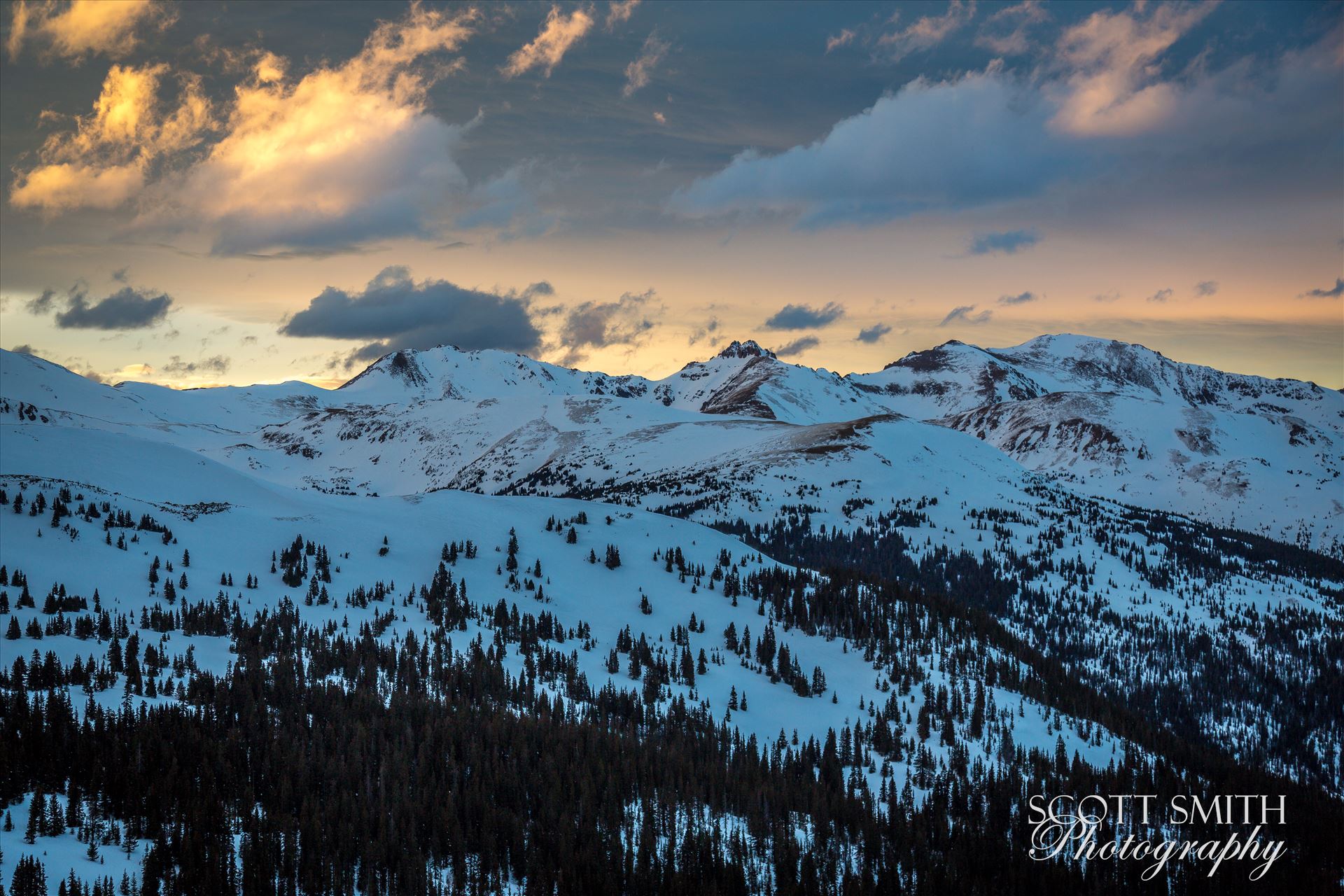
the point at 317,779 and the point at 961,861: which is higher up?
the point at 317,779

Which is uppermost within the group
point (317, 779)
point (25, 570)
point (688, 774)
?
point (25, 570)

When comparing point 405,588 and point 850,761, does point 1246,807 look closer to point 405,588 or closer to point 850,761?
point 850,761

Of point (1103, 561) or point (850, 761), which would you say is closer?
point (850, 761)

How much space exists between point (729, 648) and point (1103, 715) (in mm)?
31590

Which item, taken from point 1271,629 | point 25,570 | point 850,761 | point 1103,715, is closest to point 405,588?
point 25,570

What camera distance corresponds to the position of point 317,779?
113ft

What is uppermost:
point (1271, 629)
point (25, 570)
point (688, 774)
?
point (25, 570)

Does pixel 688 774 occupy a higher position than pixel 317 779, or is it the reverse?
pixel 317 779

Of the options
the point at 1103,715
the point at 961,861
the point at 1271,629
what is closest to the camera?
the point at 961,861

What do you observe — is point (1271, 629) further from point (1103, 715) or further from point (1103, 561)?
point (1103, 715)

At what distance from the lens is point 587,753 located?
42.3 m

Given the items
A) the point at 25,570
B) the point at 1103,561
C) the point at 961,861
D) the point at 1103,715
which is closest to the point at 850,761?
the point at 961,861

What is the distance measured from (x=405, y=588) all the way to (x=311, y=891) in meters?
39.1

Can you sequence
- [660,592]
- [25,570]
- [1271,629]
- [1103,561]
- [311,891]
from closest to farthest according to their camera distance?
[311,891]
[25,570]
[660,592]
[1271,629]
[1103,561]
